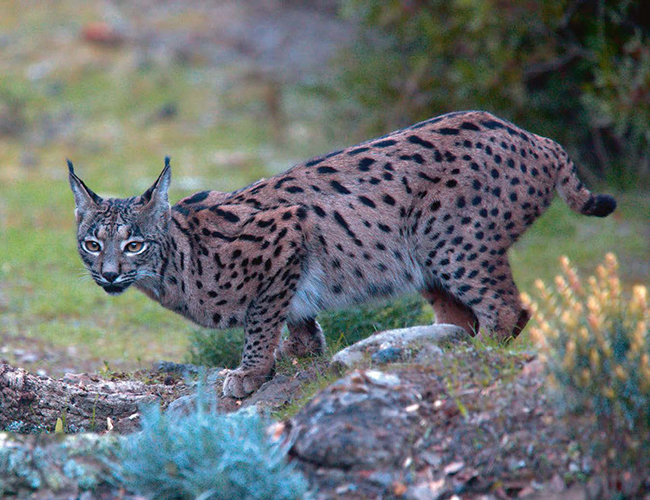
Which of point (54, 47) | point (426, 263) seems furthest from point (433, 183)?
point (54, 47)

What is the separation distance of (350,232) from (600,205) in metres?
1.94

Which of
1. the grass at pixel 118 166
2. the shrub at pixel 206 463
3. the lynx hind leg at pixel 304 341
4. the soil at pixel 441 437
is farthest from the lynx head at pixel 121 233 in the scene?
the soil at pixel 441 437

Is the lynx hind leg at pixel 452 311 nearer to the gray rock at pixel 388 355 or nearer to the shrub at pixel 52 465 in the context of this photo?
the gray rock at pixel 388 355

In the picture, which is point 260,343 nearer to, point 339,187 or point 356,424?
point 339,187

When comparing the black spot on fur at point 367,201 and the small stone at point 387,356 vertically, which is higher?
the black spot on fur at point 367,201

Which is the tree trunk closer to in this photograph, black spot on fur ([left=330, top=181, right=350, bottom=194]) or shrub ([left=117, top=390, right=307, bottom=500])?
shrub ([left=117, top=390, right=307, bottom=500])

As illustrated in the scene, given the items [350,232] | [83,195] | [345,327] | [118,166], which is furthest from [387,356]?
[118,166]

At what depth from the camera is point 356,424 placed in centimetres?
468

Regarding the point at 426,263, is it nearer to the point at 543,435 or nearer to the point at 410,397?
the point at 410,397

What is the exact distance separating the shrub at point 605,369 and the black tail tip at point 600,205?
2.47 metres

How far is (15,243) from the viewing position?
13414mm

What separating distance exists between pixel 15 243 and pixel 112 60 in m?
10.2

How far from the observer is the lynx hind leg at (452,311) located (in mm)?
7059

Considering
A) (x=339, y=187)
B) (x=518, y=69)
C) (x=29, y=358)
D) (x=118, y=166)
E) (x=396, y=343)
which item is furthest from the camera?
(x=118, y=166)
